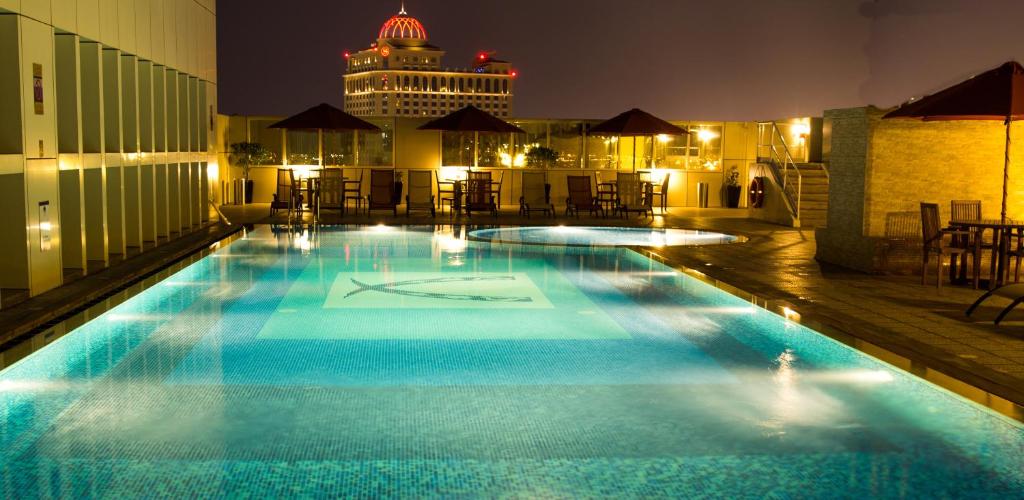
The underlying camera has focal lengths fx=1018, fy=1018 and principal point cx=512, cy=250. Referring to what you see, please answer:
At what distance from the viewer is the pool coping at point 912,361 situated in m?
4.56

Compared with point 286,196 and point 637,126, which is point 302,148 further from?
point 637,126

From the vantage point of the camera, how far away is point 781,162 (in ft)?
57.4

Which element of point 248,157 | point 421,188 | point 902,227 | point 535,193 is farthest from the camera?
point 421,188

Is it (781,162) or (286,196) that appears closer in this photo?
(781,162)

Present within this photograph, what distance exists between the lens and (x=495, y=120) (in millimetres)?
18188

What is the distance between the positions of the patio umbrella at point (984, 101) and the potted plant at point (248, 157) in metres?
14.0

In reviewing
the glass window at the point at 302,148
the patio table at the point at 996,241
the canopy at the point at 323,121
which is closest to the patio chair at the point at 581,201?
the canopy at the point at 323,121

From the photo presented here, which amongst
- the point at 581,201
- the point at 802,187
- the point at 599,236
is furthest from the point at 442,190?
the point at 802,187

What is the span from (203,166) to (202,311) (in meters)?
8.49

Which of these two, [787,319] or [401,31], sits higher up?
[401,31]

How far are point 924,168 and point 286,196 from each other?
11435mm

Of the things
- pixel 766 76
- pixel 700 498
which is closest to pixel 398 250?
pixel 700 498

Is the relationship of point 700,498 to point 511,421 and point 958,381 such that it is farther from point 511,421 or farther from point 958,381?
point 958,381

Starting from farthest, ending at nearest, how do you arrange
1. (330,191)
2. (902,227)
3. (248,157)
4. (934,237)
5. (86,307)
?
(248,157), (330,191), (902,227), (934,237), (86,307)
